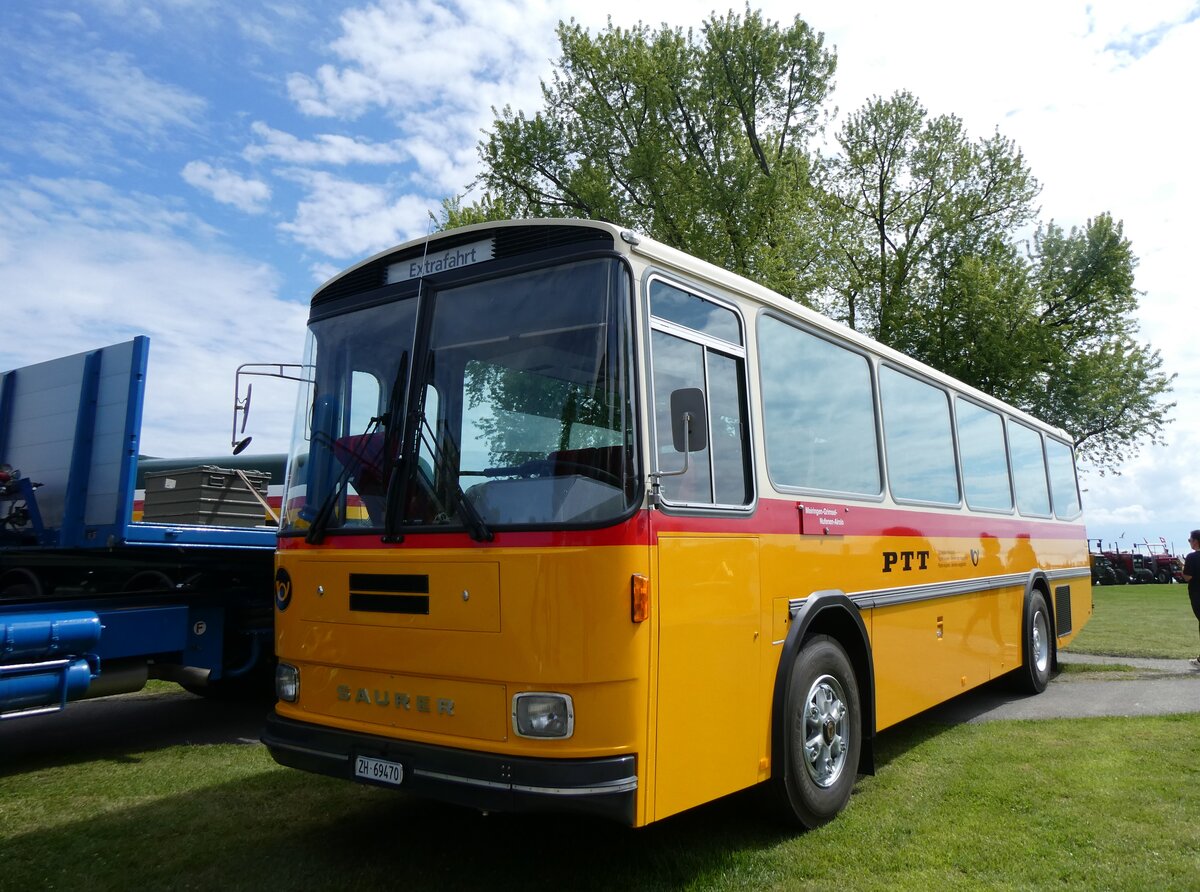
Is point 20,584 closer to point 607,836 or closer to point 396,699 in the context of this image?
point 396,699

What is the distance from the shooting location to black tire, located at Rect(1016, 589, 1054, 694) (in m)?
9.12

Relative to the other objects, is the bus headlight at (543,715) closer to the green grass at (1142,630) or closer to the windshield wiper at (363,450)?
the windshield wiper at (363,450)

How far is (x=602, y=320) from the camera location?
4.07 m

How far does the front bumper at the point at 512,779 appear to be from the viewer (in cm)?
365

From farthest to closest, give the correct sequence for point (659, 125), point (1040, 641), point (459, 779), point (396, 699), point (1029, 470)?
point (659, 125), point (1029, 470), point (1040, 641), point (396, 699), point (459, 779)

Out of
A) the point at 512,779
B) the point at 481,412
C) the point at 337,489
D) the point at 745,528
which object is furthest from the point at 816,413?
Answer: the point at 512,779

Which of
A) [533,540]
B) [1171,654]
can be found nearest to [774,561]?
[533,540]

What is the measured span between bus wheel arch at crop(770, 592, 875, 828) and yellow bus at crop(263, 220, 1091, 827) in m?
0.02

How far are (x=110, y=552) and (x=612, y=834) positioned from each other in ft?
15.0

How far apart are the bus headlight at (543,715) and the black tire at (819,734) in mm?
1415

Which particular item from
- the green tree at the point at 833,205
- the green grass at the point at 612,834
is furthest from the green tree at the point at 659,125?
the green grass at the point at 612,834

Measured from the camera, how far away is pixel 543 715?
3809mm

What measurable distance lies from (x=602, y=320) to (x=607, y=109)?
2157cm

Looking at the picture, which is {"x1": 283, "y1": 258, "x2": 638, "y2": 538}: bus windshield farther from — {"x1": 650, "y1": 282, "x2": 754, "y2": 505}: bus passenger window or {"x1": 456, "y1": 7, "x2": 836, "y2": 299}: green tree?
{"x1": 456, "y1": 7, "x2": 836, "y2": 299}: green tree
